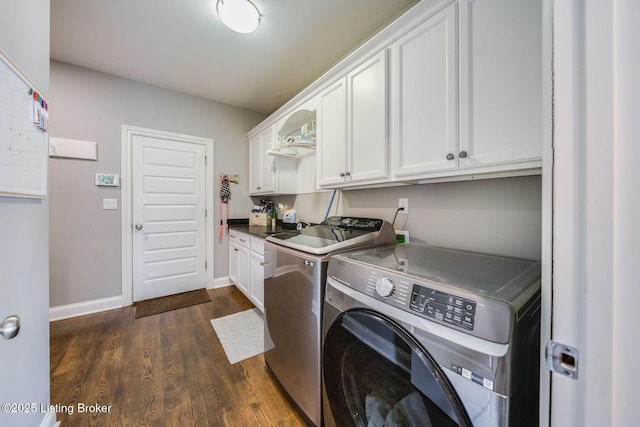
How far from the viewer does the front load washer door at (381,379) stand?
2.15 ft

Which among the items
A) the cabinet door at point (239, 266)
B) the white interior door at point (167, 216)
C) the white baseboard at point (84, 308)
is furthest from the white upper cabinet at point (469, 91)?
the white baseboard at point (84, 308)

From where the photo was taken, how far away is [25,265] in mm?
953

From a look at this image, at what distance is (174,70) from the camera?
2434 mm

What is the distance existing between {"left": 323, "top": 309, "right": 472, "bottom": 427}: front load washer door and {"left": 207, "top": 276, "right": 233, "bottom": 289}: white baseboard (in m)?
2.58

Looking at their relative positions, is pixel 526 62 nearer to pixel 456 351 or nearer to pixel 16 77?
pixel 456 351

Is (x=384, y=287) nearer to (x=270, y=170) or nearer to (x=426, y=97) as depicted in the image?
(x=426, y=97)

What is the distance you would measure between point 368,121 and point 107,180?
2861mm

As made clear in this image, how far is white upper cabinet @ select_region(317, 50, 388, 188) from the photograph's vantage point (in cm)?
145

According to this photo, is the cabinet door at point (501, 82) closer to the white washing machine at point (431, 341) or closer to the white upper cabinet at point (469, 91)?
the white upper cabinet at point (469, 91)

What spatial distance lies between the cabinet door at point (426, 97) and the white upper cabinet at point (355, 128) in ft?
0.30

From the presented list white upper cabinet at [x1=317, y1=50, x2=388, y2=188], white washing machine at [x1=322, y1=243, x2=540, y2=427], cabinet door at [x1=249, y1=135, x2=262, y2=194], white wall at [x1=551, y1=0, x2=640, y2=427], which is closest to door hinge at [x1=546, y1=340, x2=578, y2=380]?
white wall at [x1=551, y1=0, x2=640, y2=427]

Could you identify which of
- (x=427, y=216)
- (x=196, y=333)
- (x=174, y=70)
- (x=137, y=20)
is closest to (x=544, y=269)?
(x=427, y=216)

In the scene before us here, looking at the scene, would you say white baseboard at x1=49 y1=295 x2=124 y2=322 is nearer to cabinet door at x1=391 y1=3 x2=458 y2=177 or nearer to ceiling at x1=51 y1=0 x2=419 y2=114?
ceiling at x1=51 y1=0 x2=419 y2=114

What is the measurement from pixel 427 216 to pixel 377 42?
1168 mm
